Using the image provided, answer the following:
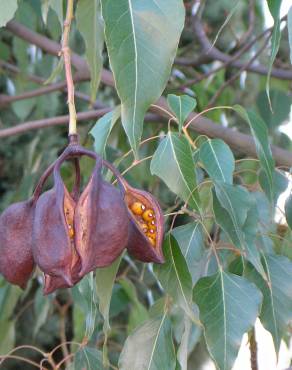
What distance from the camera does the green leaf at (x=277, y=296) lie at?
139 centimetres

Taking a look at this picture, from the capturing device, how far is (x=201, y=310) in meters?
1.29

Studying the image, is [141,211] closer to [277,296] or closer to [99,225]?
[99,225]

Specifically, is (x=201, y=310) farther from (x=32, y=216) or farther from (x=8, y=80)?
(x=8, y=80)

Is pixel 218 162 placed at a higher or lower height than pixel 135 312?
higher

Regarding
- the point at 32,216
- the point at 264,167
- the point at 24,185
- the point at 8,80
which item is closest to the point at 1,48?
the point at 8,80

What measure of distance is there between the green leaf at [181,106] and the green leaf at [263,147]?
0.09 metres

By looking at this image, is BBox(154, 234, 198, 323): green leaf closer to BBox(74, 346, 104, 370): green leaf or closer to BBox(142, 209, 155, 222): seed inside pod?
BBox(142, 209, 155, 222): seed inside pod

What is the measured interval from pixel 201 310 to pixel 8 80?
2139mm

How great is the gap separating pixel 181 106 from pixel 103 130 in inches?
5.3

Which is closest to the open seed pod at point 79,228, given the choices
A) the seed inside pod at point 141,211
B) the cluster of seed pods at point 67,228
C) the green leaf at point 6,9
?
the cluster of seed pods at point 67,228

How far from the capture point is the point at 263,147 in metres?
1.37

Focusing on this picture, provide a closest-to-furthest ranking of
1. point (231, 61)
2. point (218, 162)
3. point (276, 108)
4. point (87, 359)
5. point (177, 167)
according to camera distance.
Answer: point (177, 167) < point (218, 162) < point (87, 359) < point (231, 61) < point (276, 108)

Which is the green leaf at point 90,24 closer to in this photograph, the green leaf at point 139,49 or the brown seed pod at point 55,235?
the green leaf at point 139,49

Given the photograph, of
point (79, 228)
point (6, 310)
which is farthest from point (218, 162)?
point (6, 310)
